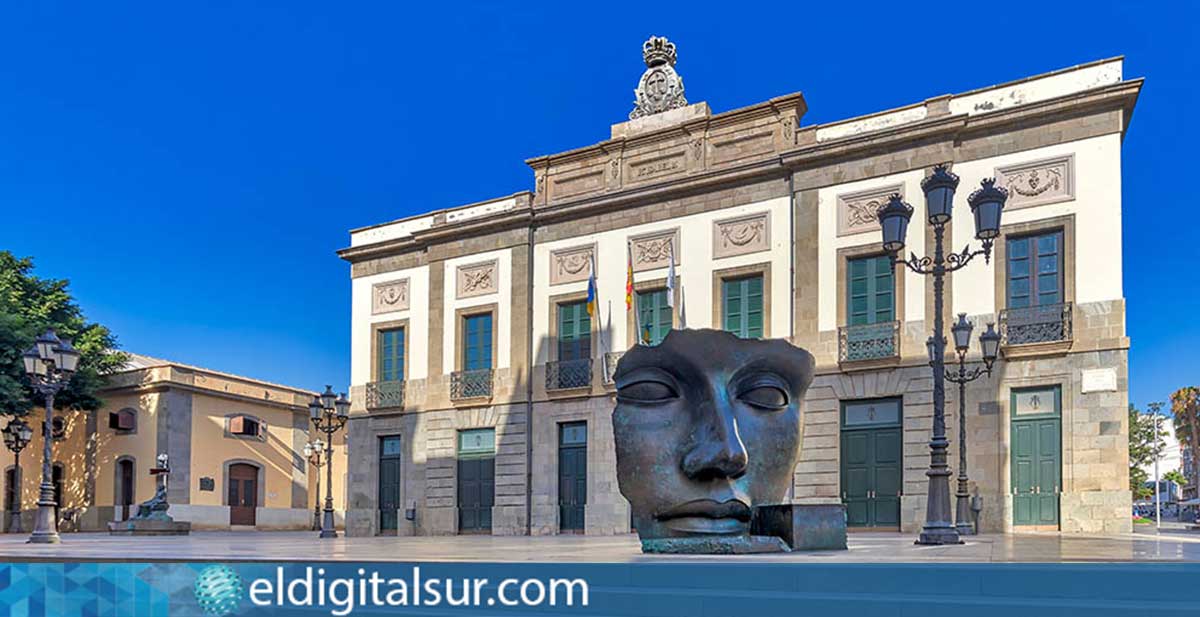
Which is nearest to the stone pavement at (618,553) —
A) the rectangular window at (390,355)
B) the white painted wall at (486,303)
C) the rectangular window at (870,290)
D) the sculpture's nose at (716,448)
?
the sculpture's nose at (716,448)

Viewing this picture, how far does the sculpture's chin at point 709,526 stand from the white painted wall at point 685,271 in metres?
13.0

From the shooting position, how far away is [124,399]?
34469 mm

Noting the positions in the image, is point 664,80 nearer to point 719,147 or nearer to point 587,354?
point 719,147

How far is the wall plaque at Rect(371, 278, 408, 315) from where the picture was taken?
2755cm

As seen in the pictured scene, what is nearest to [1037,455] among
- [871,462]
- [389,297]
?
[871,462]

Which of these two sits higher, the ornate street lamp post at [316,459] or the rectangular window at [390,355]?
the rectangular window at [390,355]

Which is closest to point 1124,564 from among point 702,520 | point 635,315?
point 702,520

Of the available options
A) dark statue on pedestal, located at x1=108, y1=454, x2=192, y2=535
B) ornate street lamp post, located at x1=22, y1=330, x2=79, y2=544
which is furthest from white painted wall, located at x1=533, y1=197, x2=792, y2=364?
ornate street lamp post, located at x1=22, y1=330, x2=79, y2=544

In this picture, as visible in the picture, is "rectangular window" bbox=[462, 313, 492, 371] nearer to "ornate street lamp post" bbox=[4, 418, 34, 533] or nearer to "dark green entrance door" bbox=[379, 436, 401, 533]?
"dark green entrance door" bbox=[379, 436, 401, 533]

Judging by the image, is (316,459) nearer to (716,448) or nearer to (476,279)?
(476,279)

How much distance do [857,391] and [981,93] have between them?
20.1 ft

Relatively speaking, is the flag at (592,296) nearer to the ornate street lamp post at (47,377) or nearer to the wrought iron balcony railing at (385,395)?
the wrought iron balcony railing at (385,395)

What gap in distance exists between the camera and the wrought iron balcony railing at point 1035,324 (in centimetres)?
1869

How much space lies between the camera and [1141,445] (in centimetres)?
6512
